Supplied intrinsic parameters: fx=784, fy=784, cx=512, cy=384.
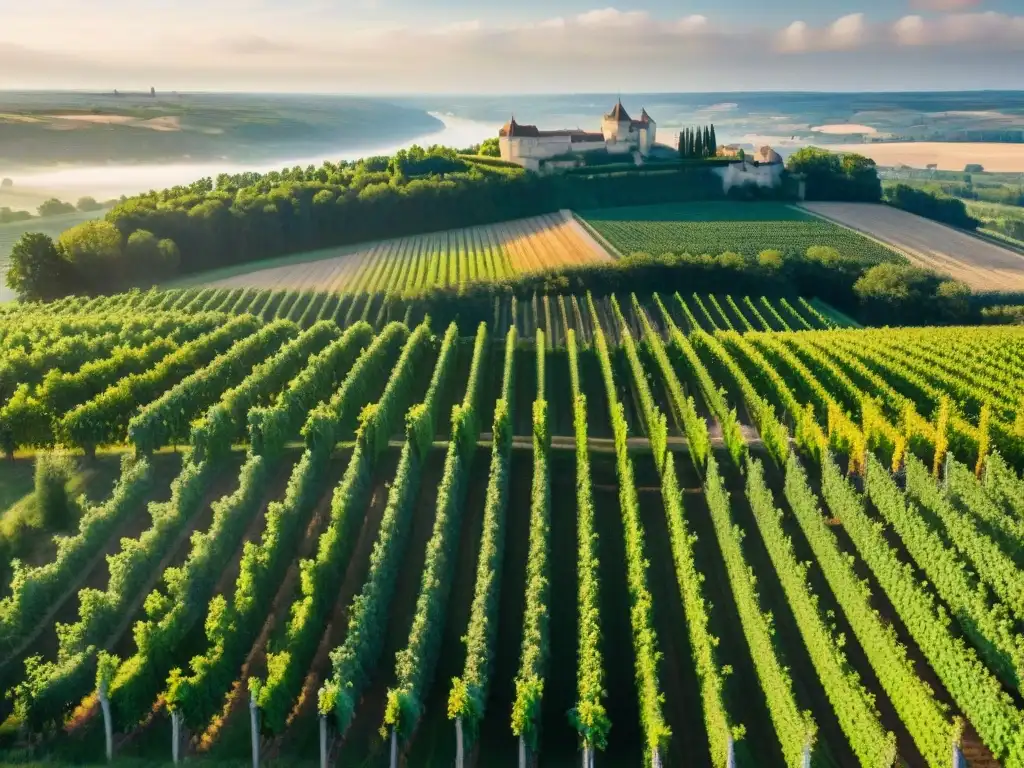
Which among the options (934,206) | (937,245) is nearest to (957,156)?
(934,206)

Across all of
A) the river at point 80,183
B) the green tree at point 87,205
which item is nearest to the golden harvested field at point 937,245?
the river at point 80,183

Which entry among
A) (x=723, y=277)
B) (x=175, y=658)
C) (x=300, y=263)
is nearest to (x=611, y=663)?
(x=175, y=658)

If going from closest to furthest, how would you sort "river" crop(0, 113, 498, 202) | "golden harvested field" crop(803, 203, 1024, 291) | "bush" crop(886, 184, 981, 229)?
"golden harvested field" crop(803, 203, 1024, 291) < "river" crop(0, 113, 498, 202) < "bush" crop(886, 184, 981, 229)

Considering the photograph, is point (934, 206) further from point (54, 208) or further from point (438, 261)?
point (54, 208)

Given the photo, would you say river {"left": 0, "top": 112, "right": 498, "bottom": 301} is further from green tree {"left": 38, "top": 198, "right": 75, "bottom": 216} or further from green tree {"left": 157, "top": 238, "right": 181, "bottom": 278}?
green tree {"left": 157, "top": 238, "right": 181, "bottom": 278}

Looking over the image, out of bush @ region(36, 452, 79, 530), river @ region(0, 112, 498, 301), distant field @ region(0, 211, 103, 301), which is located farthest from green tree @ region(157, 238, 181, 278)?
bush @ region(36, 452, 79, 530)

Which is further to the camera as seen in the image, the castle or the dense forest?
the castle

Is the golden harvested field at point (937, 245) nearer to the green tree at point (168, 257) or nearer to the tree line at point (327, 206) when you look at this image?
the tree line at point (327, 206)
